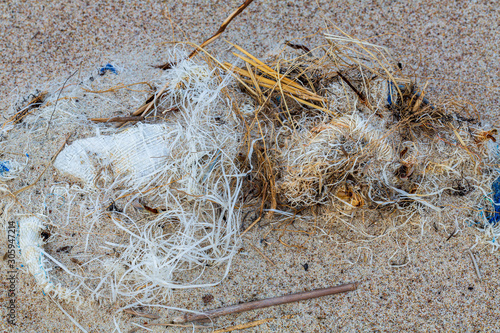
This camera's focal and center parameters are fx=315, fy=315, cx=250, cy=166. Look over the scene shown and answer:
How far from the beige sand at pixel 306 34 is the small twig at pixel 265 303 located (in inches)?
1.2

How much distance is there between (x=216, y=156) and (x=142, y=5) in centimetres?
97

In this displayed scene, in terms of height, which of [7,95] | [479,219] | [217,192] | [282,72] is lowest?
[479,219]

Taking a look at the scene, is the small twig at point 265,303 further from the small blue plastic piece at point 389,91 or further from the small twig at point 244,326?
the small blue plastic piece at point 389,91

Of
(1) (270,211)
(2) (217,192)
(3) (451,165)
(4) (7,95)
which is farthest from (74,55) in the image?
(3) (451,165)

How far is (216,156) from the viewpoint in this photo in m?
1.46

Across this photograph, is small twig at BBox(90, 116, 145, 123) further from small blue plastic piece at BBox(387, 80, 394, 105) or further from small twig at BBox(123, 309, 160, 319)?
small blue plastic piece at BBox(387, 80, 394, 105)

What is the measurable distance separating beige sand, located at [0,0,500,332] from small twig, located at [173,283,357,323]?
30 millimetres

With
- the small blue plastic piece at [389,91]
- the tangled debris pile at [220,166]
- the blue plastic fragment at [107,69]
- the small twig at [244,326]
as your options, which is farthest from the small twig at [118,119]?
the small blue plastic piece at [389,91]

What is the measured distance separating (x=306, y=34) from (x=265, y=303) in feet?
4.59

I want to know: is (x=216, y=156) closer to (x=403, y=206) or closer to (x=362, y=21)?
(x=403, y=206)

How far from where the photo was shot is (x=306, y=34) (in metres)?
1.73

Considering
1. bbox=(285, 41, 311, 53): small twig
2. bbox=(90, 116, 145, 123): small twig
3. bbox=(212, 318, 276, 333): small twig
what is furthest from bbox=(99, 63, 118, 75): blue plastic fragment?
bbox=(212, 318, 276, 333): small twig

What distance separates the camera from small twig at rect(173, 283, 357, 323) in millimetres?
1411

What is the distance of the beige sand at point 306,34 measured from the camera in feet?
4.72
